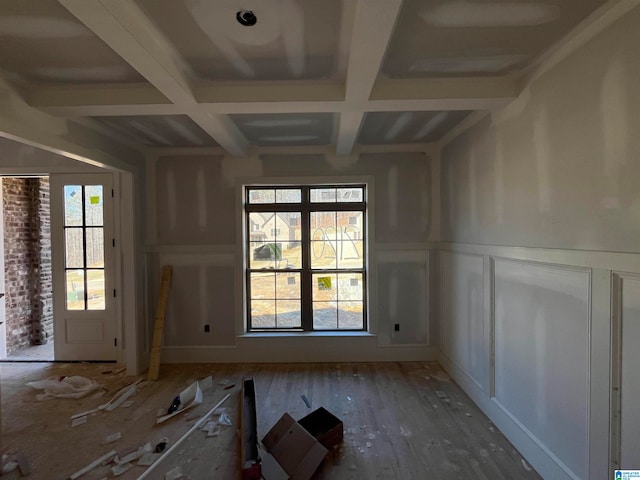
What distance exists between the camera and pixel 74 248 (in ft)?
12.1

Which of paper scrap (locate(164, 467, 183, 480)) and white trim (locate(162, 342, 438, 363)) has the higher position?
white trim (locate(162, 342, 438, 363))

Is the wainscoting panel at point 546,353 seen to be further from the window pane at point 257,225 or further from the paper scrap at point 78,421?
the paper scrap at point 78,421

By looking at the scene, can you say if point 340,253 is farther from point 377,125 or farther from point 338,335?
point 377,125

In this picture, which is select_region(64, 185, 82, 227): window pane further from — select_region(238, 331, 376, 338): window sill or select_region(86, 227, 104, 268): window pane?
select_region(238, 331, 376, 338): window sill

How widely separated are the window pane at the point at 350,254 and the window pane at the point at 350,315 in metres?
0.51

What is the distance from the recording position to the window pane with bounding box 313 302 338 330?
12.8 feet

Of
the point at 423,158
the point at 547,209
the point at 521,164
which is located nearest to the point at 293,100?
the point at 521,164

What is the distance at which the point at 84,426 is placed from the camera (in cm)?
253

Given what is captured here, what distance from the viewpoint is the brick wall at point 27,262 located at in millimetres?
4133

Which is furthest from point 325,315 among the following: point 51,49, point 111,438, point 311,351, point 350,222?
point 51,49

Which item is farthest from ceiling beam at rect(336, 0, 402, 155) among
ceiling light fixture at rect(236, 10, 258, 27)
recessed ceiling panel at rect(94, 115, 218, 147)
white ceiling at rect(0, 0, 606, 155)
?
recessed ceiling panel at rect(94, 115, 218, 147)

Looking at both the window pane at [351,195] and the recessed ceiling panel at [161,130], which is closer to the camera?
the recessed ceiling panel at [161,130]

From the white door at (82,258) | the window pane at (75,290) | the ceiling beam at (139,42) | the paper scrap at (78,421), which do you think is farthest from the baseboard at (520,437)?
the window pane at (75,290)

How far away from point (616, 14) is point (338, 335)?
349 cm
